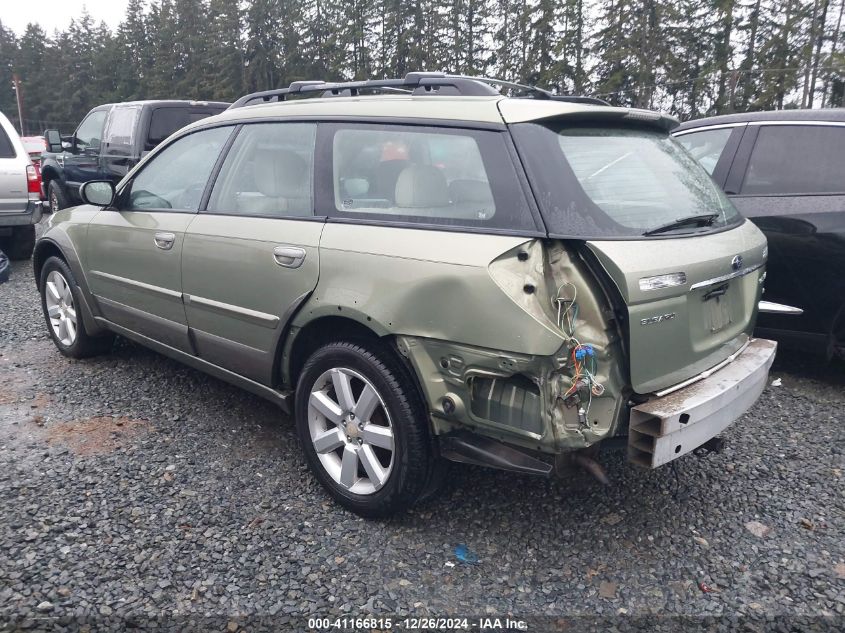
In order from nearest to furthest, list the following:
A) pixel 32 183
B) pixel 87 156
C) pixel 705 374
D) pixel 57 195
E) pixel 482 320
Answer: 1. pixel 482 320
2. pixel 705 374
3. pixel 32 183
4. pixel 87 156
5. pixel 57 195

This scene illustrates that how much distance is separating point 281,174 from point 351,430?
1315 millimetres

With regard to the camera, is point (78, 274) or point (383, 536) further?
point (78, 274)

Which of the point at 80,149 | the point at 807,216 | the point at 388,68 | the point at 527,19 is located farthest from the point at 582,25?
the point at 807,216

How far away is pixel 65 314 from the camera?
484cm

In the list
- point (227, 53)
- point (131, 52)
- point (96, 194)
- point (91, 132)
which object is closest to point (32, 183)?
point (91, 132)

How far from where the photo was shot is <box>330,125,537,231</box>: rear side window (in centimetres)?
251

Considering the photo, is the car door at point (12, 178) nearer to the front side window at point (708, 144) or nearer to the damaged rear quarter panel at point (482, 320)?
the damaged rear quarter panel at point (482, 320)

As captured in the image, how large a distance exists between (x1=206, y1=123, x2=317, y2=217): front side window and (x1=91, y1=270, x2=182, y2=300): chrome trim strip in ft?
1.72

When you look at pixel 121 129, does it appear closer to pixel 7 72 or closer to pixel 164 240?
pixel 164 240

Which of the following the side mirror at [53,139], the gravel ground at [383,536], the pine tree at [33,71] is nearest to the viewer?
the gravel ground at [383,536]

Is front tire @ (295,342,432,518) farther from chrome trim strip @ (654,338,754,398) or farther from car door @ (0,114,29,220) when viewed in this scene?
car door @ (0,114,29,220)

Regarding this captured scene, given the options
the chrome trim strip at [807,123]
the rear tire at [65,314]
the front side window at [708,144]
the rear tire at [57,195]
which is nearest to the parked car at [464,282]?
the rear tire at [65,314]

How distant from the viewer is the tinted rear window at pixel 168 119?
8.96 meters

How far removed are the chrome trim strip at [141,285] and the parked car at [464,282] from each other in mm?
41
